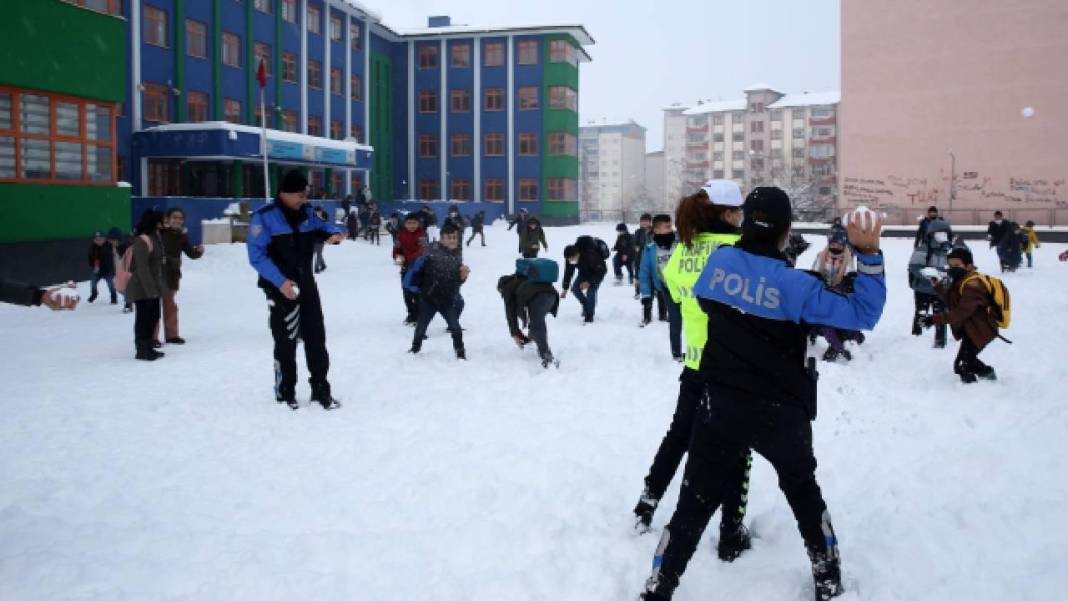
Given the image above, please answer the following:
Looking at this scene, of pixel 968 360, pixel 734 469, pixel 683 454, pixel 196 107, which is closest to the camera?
pixel 734 469

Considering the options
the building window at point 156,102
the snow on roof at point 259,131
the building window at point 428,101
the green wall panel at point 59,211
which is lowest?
the green wall panel at point 59,211

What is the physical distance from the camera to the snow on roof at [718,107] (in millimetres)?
111750

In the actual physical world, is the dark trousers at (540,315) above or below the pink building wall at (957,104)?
below

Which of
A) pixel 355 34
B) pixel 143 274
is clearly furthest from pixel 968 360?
pixel 355 34

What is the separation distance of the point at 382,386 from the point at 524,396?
1.55 m

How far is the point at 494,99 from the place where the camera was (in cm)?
5588

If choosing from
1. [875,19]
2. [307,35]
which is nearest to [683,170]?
[875,19]

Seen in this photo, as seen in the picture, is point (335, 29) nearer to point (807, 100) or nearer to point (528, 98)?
point (528, 98)

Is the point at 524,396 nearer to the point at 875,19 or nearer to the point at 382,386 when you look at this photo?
the point at 382,386

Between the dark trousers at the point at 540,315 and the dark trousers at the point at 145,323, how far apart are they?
459cm

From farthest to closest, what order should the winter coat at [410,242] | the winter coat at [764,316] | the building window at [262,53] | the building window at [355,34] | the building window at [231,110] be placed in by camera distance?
1. the building window at [355,34]
2. the building window at [262,53]
3. the building window at [231,110]
4. the winter coat at [410,242]
5. the winter coat at [764,316]

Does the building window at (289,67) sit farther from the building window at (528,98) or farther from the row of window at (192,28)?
the building window at (528,98)

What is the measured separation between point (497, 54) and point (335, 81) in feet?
41.2

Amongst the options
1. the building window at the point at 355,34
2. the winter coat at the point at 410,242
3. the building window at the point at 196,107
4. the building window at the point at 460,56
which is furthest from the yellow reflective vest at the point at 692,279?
the building window at the point at 460,56
